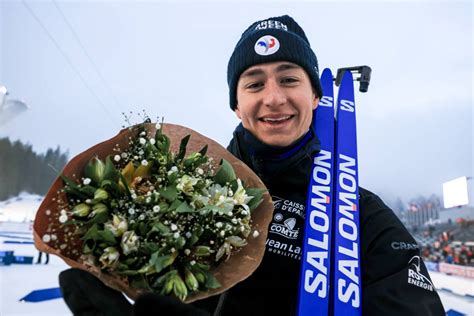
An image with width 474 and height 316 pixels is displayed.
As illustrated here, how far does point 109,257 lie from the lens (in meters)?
0.80

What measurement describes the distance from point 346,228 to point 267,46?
0.83m

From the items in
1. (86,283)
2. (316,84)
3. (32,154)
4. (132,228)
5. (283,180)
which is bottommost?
(86,283)

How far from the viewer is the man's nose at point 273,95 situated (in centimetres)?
139

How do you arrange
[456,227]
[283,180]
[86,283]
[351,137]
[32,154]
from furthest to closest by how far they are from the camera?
[32,154], [456,227], [351,137], [283,180], [86,283]

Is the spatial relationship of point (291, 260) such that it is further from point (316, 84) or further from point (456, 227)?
point (456, 227)

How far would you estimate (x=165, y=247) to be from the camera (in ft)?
2.73

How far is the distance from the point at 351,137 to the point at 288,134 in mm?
641

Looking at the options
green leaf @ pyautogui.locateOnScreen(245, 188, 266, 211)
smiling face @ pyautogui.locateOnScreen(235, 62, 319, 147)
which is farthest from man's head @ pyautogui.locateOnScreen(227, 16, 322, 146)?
green leaf @ pyautogui.locateOnScreen(245, 188, 266, 211)

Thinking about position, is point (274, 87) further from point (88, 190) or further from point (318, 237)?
point (88, 190)

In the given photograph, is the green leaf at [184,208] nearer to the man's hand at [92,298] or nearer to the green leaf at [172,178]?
the green leaf at [172,178]

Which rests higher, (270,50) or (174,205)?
(270,50)

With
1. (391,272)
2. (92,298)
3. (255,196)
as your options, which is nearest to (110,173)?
(92,298)

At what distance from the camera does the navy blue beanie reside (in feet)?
4.89

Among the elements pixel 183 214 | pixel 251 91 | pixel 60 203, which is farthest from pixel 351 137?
pixel 60 203
